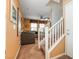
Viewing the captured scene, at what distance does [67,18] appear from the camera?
4.14 metres

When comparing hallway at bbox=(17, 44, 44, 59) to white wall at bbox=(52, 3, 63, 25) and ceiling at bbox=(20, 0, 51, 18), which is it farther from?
ceiling at bbox=(20, 0, 51, 18)

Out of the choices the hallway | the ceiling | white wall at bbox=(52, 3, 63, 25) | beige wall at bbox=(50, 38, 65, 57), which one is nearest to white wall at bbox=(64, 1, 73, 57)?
beige wall at bbox=(50, 38, 65, 57)

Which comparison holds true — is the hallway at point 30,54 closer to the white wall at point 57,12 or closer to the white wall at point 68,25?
the white wall at point 68,25

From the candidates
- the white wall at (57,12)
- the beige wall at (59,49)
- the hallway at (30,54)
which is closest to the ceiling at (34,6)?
the white wall at (57,12)

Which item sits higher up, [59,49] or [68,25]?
[68,25]

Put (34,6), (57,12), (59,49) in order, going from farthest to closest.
Result: (34,6) → (57,12) → (59,49)

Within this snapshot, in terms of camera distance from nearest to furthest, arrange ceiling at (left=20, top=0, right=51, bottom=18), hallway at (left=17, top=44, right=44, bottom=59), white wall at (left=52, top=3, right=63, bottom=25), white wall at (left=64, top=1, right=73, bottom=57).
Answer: white wall at (left=64, top=1, right=73, bottom=57) < hallway at (left=17, top=44, right=44, bottom=59) < white wall at (left=52, top=3, right=63, bottom=25) < ceiling at (left=20, top=0, right=51, bottom=18)

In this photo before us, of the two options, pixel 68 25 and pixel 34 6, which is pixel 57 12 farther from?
pixel 68 25

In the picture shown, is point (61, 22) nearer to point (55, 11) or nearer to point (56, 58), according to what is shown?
point (56, 58)

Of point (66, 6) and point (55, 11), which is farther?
point (55, 11)

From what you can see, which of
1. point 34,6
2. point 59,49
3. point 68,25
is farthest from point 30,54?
point 34,6
